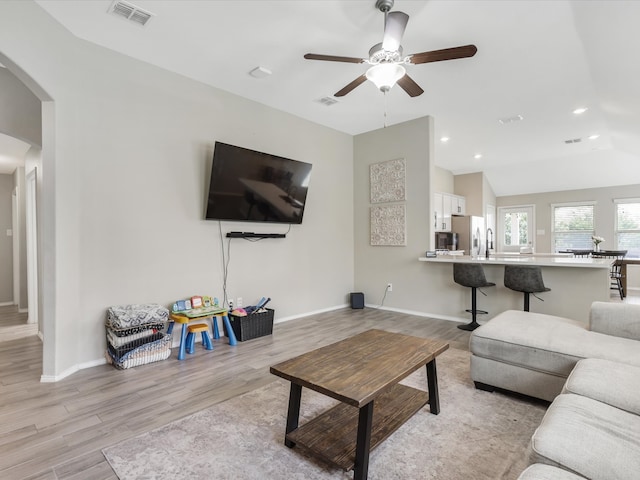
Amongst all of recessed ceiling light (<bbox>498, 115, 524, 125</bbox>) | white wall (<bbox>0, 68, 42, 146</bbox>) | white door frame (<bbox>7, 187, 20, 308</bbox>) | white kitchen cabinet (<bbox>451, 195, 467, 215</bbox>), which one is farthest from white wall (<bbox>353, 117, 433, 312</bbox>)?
white door frame (<bbox>7, 187, 20, 308</bbox>)

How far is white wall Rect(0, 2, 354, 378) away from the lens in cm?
274

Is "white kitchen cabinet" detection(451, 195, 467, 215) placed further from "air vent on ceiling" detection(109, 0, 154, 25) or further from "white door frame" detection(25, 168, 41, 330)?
"white door frame" detection(25, 168, 41, 330)

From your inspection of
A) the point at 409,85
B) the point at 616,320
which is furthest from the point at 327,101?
the point at 616,320

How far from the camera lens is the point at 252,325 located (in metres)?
3.88

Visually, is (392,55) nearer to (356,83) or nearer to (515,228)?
(356,83)

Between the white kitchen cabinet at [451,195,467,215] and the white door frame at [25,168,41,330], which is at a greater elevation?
the white kitchen cabinet at [451,195,467,215]

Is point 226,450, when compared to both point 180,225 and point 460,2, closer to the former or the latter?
point 180,225

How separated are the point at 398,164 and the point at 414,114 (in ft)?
2.55

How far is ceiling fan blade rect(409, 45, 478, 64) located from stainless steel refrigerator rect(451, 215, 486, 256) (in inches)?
213

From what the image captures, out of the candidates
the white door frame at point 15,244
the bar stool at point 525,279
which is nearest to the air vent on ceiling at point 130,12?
the bar stool at point 525,279

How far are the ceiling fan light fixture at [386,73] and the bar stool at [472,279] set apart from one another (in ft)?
8.79

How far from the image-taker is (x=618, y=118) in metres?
4.66

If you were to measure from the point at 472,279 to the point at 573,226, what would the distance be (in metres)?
6.13

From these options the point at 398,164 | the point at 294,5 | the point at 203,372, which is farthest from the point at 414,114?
the point at 203,372
